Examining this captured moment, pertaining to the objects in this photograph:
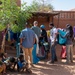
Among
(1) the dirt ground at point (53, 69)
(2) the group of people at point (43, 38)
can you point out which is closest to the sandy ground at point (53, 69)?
(1) the dirt ground at point (53, 69)

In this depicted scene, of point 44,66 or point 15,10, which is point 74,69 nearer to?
point 44,66

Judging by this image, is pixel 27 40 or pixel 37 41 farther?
pixel 37 41

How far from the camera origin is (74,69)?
881 cm

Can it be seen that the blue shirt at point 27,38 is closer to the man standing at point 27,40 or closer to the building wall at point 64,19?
the man standing at point 27,40

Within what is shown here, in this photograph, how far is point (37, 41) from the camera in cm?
906

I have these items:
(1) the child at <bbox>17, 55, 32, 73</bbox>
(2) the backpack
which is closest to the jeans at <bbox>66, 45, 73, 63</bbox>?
(2) the backpack

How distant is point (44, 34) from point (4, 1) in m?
2.74

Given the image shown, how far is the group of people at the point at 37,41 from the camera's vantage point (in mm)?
8359

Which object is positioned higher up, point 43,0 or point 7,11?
point 43,0

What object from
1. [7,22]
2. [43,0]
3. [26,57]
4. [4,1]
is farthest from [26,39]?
[43,0]

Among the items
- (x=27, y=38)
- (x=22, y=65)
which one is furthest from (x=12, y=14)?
(x=22, y=65)

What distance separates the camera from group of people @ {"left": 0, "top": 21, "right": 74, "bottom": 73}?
8359mm

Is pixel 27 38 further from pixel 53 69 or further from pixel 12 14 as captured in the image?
pixel 53 69

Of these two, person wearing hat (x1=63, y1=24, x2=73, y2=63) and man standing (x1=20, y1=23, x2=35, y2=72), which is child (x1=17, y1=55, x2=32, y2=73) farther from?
person wearing hat (x1=63, y1=24, x2=73, y2=63)
